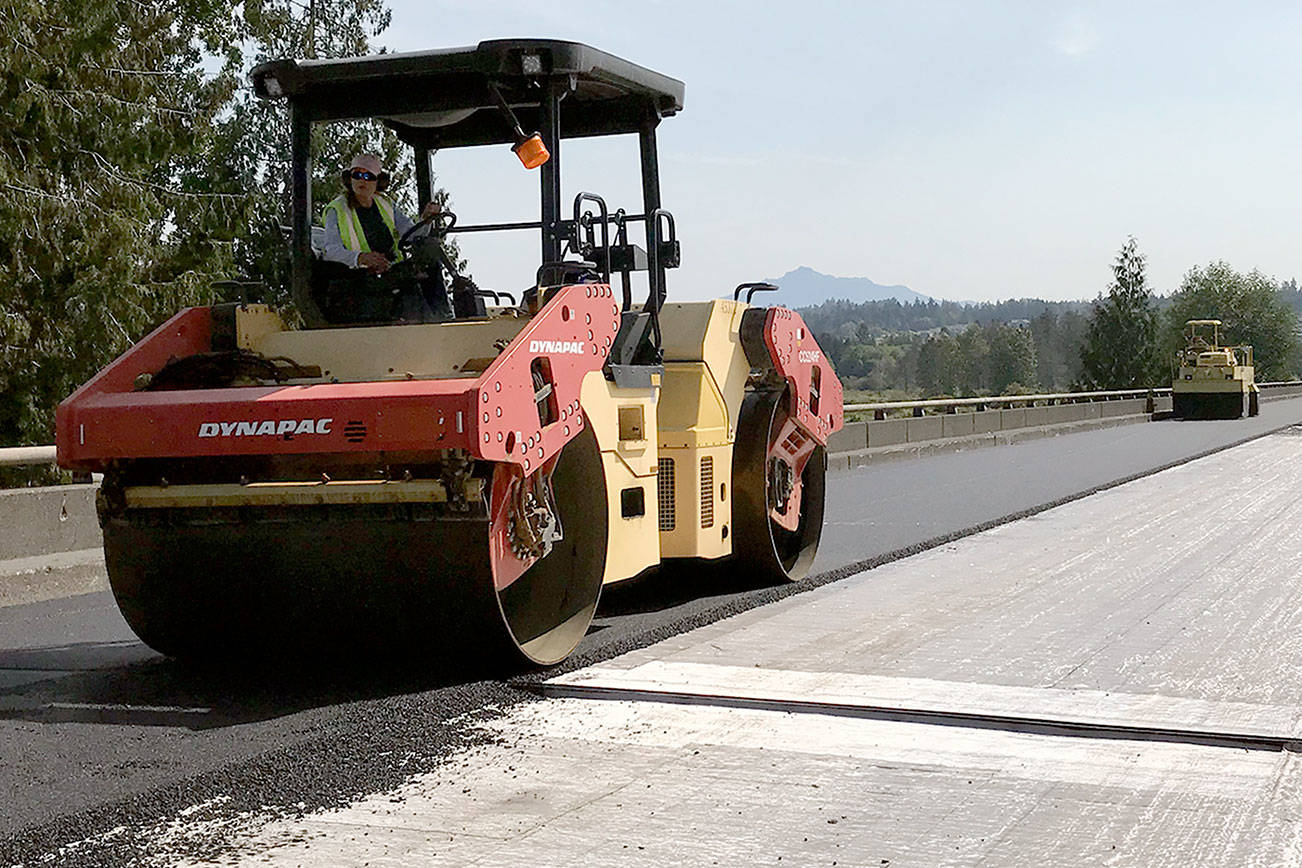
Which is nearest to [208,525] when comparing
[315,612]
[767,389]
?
[315,612]

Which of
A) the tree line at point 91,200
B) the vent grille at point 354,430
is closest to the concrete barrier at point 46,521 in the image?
the vent grille at point 354,430

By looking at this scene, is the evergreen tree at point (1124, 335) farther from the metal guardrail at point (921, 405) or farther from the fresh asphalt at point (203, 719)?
the fresh asphalt at point (203, 719)

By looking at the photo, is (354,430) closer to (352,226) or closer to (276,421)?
(276,421)

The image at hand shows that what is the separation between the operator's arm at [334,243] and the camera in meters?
7.09

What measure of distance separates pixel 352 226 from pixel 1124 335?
3945 inches

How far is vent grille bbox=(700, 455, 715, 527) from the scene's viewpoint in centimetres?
806

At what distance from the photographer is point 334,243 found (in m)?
7.12

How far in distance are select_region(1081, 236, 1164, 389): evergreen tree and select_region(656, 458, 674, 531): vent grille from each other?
97969 mm

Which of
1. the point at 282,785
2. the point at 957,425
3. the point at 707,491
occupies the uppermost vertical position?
the point at 707,491

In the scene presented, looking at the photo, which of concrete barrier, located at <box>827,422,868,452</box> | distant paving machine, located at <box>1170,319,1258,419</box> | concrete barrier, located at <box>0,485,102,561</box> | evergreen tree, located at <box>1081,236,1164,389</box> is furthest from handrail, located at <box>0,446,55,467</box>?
evergreen tree, located at <box>1081,236,1164,389</box>

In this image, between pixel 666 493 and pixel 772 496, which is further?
pixel 772 496

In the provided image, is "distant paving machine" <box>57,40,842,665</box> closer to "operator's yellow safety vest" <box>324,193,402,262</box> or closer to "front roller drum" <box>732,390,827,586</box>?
"operator's yellow safety vest" <box>324,193,402,262</box>

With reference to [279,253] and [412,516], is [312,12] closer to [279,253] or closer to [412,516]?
[279,253]

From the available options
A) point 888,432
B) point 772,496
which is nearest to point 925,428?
point 888,432
